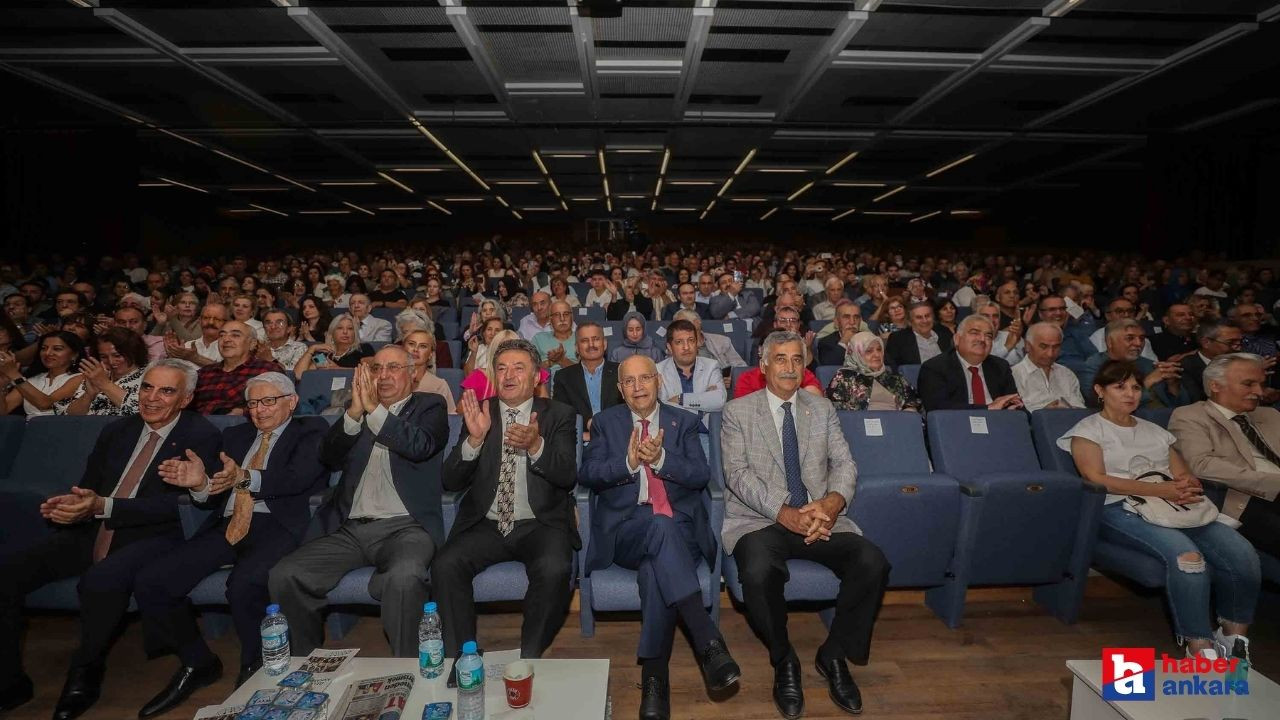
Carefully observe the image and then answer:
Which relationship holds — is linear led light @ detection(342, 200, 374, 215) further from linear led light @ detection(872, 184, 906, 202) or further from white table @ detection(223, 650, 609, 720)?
white table @ detection(223, 650, 609, 720)

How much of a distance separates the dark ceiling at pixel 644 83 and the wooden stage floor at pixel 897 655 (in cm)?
425

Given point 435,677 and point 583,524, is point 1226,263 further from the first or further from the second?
point 435,677

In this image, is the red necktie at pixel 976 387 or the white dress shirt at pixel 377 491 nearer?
the white dress shirt at pixel 377 491

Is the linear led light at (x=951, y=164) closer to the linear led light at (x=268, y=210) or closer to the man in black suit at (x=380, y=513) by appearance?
the man in black suit at (x=380, y=513)

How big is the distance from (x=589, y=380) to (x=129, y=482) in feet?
6.65

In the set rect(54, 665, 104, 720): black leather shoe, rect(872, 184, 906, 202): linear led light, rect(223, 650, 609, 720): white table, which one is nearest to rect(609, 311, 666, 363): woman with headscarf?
rect(223, 650, 609, 720): white table

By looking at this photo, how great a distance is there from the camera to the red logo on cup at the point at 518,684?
1.44 m

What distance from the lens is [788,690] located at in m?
1.91

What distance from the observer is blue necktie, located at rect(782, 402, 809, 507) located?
229cm

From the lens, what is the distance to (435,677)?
161cm

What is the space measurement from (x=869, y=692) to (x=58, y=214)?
36.1 ft

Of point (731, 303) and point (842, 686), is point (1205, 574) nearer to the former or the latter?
point (842, 686)

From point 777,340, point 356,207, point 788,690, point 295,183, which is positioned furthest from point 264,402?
point 356,207

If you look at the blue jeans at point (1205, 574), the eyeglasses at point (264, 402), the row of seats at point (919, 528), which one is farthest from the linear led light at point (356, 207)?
the blue jeans at point (1205, 574)
